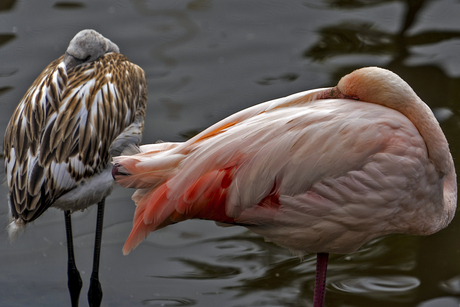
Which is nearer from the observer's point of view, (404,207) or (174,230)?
(404,207)

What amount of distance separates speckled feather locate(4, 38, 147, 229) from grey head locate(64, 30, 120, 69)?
0.17ft

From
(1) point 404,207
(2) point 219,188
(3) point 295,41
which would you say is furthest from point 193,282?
(3) point 295,41

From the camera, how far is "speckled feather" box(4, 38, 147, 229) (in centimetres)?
287

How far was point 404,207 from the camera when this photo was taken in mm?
2479

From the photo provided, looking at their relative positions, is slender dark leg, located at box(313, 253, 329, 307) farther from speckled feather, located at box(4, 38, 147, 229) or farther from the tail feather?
speckled feather, located at box(4, 38, 147, 229)

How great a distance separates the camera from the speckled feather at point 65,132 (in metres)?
2.87

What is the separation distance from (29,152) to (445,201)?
203 cm

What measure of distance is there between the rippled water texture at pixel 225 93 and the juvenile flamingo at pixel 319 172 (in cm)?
87

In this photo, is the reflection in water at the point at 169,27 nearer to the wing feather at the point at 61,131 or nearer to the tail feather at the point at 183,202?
the wing feather at the point at 61,131

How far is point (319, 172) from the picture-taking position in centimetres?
242

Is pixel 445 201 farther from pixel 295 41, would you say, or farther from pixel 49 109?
pixel 295 41

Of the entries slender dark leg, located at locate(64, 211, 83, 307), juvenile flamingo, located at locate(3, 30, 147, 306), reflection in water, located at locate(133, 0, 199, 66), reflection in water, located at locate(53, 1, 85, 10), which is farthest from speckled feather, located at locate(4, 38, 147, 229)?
reflection in water, located at locate(53, 1, 85, 10)

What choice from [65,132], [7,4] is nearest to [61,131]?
[65,132]

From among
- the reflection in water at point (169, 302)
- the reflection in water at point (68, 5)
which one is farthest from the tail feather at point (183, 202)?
the reflection in water at point (68, 5)
